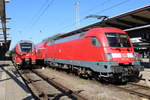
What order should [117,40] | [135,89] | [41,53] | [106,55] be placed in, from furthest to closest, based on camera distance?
1. [41,53]
2. [117,40]
3. [106,55]
4. [135,89]

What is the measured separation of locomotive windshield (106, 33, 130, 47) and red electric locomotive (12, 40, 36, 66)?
12521mm

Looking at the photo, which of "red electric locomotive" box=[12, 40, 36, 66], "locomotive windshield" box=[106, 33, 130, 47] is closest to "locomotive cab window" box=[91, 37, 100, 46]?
"locomotive windshield" box=[106, 33, 130, 47]

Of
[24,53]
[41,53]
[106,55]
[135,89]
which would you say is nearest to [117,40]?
[106,55]

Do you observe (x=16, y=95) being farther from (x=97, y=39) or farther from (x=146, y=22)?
(x=146, y=22)

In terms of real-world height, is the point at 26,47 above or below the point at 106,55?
above

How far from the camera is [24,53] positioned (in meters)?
23.6

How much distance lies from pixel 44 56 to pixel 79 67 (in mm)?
11714

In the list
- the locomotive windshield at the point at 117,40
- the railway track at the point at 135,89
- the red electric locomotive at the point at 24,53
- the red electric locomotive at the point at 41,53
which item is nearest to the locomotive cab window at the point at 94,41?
the locomotive windshield at the point at 117,40

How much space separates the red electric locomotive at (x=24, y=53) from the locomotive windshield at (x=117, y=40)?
12.5 metres

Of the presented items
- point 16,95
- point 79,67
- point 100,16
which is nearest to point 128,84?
point 79,67

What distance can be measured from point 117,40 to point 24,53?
42.6 ft

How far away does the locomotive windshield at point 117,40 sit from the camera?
1275 cm

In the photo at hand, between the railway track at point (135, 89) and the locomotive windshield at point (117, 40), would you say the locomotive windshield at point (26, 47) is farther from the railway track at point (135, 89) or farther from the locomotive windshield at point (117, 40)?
the railway track at point (135, 89)

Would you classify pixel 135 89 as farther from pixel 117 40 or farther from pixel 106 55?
pixel 117 40
